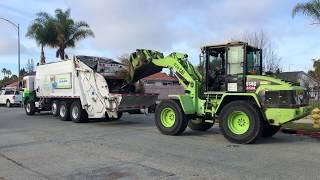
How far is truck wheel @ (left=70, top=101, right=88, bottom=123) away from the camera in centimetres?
2123

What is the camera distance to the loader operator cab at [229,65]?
1395cm

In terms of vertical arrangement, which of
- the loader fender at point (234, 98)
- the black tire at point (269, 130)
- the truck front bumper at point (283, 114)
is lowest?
the black tire at point (269, 130)

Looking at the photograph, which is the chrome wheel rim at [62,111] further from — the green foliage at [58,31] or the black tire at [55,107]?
the green foliage at [58,31]

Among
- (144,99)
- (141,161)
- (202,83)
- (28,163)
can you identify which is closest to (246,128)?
(202,83)

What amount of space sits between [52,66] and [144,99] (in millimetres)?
6131

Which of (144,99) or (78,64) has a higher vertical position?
(78,64)

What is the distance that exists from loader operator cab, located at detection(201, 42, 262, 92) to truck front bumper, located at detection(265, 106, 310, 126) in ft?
3.67

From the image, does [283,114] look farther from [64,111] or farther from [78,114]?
[64,111]

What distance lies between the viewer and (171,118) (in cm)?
1580

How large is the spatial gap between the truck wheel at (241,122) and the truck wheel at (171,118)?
171 centimetres

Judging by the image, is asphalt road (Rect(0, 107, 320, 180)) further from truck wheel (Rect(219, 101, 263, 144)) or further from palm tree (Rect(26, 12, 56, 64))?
palm tree (Rect(26, 12, 56, 64))

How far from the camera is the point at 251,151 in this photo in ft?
39.3

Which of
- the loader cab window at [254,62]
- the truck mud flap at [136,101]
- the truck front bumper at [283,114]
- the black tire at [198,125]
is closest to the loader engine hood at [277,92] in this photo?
the truck front bumper at [283,114]

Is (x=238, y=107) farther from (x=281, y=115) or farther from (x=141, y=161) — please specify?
(x=141, y=161)
